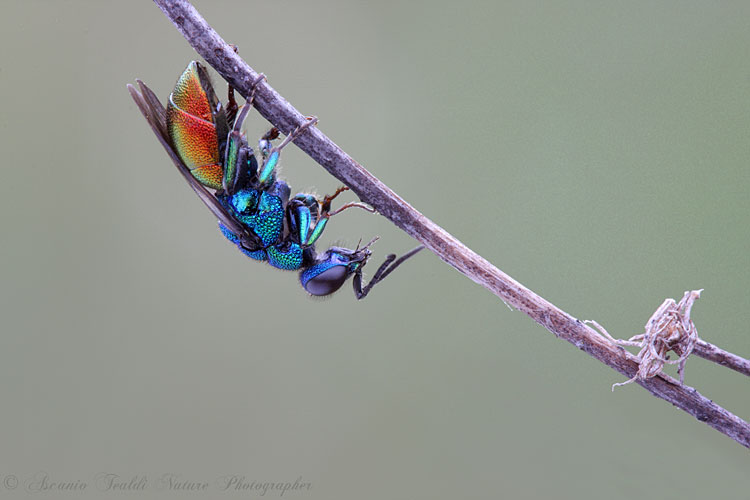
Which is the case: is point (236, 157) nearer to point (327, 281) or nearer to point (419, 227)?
point (327, 281)

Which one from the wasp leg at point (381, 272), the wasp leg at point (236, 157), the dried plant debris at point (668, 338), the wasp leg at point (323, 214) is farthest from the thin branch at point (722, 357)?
the wasp leg at point (236, 157)

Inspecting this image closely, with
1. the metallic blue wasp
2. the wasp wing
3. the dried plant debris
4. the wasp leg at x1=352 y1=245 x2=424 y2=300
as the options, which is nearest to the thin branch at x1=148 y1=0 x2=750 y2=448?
the dried plant debris

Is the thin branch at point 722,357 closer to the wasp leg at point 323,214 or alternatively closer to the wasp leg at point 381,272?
the wasp leg at point 381,272

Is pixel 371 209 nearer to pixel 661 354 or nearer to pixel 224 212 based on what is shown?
pixel 224 212

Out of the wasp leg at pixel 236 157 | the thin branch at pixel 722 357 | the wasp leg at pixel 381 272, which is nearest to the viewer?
the thin branch at pixel 722 357

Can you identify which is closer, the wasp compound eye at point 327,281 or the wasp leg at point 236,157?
the wasp leg at point 236,157

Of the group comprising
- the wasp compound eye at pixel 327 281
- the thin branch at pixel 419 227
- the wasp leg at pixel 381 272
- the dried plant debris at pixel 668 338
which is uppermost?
the dried plant debris at pixel 668 338

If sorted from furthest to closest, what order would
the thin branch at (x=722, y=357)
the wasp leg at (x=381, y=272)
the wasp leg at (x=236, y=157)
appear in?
the wasp leg at (x=381, y=272) → the wasp leg at (x=236, y=157) → the thin branch at (x=722, y=357)

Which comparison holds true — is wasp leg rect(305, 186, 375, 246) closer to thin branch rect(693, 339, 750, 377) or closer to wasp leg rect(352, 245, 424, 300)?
wasp leg rect(352, 245, 424, 300)
